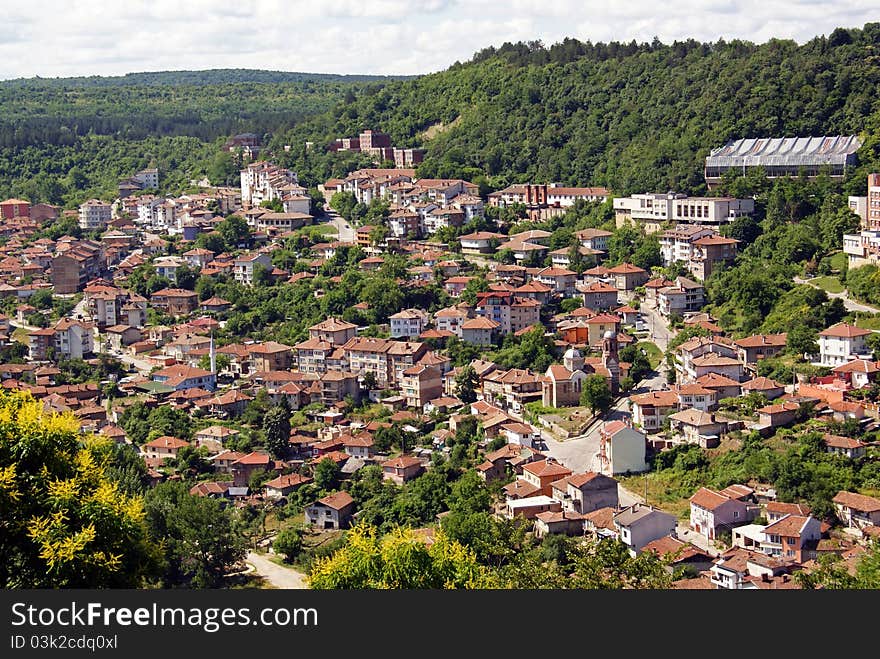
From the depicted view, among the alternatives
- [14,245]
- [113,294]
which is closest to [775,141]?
[113,294]

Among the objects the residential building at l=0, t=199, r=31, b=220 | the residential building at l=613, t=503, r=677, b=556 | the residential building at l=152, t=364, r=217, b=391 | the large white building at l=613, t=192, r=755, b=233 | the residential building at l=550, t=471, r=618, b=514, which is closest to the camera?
the residential building at l=613, t=503, r=677, b=556

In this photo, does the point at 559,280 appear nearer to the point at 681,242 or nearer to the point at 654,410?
the point at 681,242

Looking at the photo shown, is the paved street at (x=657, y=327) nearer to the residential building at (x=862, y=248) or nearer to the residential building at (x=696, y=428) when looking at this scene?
the residential building at (x=862, y=248)

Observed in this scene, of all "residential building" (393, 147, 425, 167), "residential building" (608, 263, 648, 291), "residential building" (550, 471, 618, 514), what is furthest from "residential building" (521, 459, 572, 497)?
"residential building" (393, 147, 425, 167)

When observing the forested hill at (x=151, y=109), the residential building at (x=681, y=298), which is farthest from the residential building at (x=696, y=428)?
the forested hill at (x=151, y=109)

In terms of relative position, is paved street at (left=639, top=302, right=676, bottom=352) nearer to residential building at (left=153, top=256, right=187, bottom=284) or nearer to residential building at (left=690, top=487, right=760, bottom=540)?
residential building at (left=690, top=487, right=760, bottom=540)
